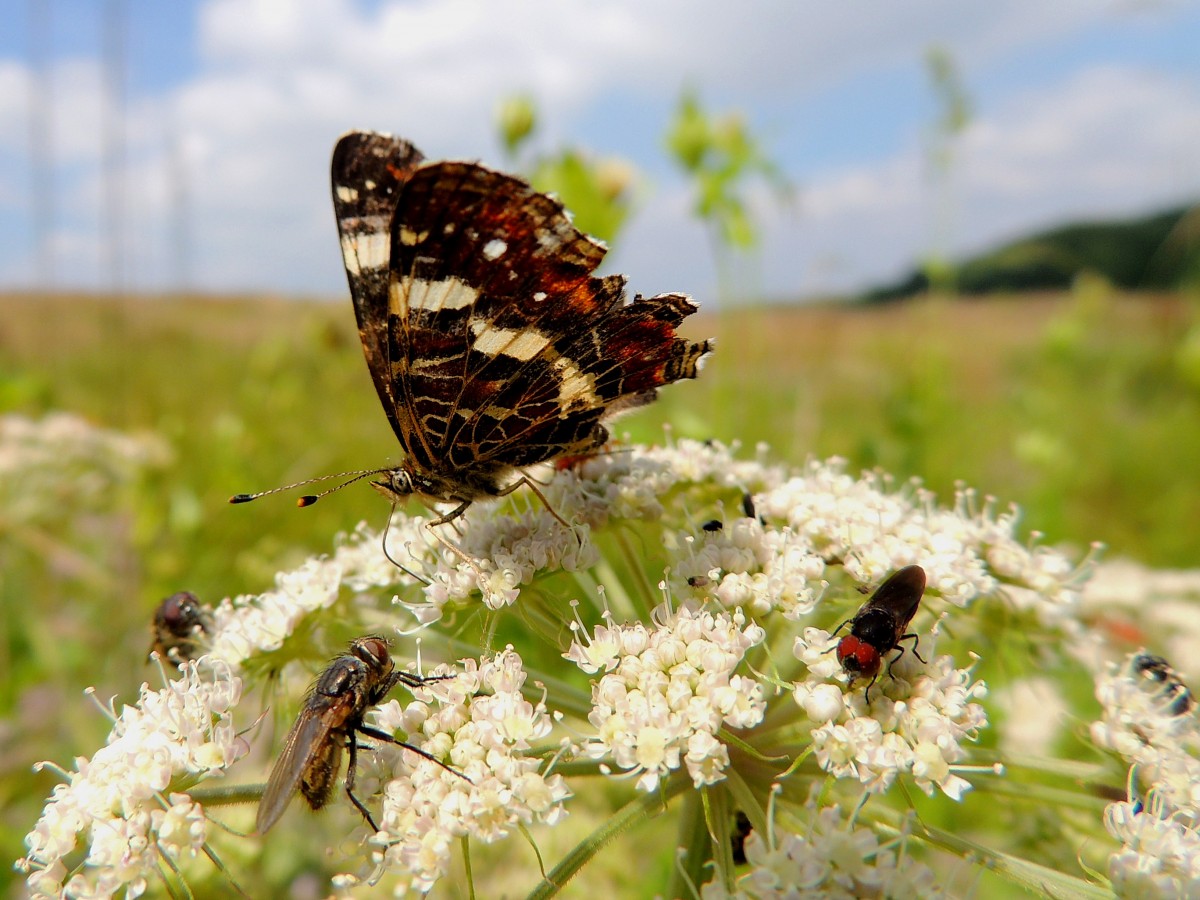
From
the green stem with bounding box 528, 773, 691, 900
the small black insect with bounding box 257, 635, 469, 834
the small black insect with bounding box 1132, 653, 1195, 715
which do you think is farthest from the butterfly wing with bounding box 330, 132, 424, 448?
the small black insect with bounding box 1132, 653, 1195, 715

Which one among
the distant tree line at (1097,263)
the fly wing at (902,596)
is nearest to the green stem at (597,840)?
the fly wing at (902,596)

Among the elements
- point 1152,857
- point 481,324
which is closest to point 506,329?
point 481,324

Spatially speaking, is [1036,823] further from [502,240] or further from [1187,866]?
[502,240]

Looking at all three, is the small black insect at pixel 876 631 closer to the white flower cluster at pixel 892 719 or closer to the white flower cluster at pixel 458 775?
the white flower cluster at pixel 892 719

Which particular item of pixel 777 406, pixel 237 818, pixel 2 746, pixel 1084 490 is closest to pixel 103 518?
pixel 2 746

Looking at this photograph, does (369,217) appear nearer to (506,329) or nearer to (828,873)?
(506,329)

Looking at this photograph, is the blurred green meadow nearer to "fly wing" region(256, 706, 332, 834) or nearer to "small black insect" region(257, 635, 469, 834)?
"small black insect" region(257, 635, 469, 834)
